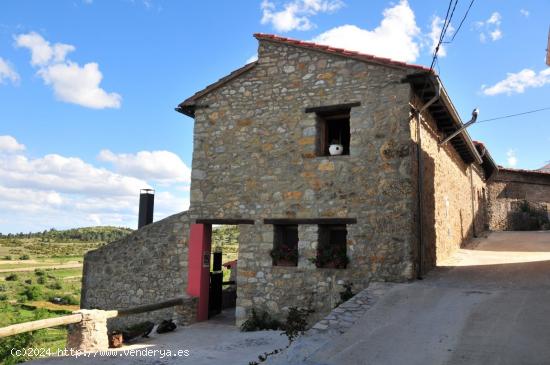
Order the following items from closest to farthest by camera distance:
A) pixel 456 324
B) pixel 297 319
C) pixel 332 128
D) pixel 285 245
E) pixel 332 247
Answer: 1. pixel 456 324
2. pixel 297 319
3. pixel 332 247
4. pixel 285 245
5. pixel 332 128

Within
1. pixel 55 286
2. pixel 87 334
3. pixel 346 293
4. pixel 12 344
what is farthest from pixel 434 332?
pixel 55 286

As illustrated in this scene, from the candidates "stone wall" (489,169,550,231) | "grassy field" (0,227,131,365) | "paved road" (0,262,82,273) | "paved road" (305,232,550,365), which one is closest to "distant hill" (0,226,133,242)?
"grassy field" (0,227,131,365)

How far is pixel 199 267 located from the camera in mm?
10180

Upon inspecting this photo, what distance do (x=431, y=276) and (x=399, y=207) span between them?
165cm

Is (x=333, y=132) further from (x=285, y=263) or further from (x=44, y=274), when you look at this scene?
(x=44, y=274)

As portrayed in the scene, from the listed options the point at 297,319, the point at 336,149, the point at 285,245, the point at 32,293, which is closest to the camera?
the point at 297,319

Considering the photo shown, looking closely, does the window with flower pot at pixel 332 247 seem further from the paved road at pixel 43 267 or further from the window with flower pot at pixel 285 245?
the paved road at pixel 43 267

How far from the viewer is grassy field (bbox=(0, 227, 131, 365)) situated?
19237 mm

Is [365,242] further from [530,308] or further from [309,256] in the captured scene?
[530,308]

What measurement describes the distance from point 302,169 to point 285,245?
1709 millimetres

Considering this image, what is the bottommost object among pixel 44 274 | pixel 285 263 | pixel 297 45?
pixel 44 274

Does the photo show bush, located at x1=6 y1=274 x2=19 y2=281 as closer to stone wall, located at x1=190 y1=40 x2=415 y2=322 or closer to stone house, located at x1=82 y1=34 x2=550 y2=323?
stone house, located at x1=82 y1=34 x2=550 y2=323

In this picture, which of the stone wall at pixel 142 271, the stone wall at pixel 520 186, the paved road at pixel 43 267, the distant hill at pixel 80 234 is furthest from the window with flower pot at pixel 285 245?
the distant hill at pixel 80 234

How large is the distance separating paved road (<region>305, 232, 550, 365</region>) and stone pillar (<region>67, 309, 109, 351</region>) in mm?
4620
